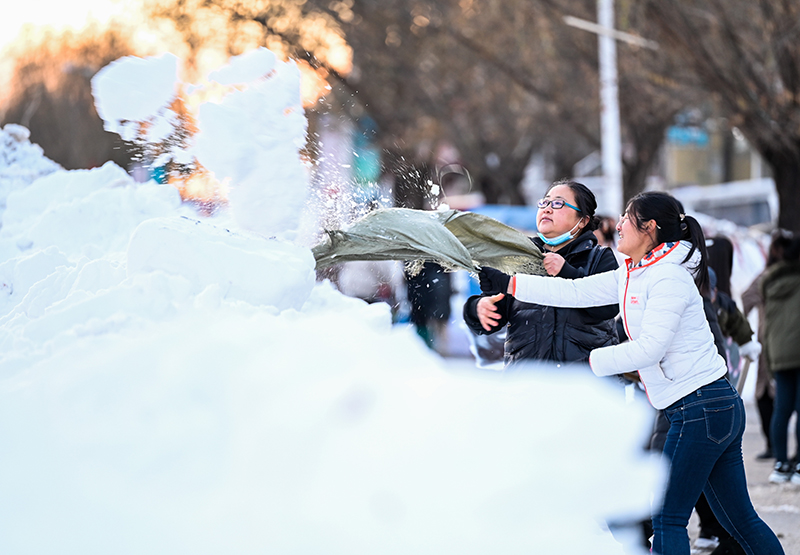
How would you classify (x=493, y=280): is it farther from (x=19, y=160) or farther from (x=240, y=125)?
(x=19, y=160)

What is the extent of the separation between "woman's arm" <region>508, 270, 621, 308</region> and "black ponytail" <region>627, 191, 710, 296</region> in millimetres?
247

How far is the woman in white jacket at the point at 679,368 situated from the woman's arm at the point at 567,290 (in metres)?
0.10

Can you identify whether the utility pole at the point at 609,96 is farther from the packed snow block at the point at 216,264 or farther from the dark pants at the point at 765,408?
the packed snow block at the point at 216,264

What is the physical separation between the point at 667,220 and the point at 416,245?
0.91m

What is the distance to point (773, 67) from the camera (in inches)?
434

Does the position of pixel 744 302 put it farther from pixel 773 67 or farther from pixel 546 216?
pixel 773 67

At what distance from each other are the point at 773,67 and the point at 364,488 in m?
10.2

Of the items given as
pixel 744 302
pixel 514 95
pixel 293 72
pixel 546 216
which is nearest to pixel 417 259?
pixel 546 216

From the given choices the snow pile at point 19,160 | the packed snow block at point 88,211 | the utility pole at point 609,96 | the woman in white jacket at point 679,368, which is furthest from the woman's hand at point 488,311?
the utility pole at point 609,96

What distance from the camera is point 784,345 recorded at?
640 centimetres

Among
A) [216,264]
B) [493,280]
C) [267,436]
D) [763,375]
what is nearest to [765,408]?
[763,375]

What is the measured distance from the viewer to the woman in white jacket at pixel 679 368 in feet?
10.4

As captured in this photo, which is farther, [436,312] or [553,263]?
[436,312]

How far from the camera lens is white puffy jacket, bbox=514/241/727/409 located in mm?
3150
